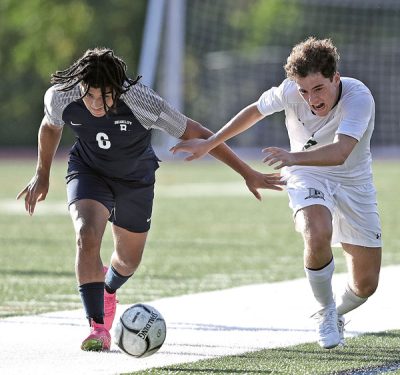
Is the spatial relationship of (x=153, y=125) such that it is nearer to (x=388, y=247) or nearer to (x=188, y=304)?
(x=188, y=304)

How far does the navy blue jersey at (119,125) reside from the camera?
6.57 meters

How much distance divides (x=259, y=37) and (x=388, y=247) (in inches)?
1216

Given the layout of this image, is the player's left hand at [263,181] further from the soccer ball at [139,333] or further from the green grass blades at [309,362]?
the soccer ball at [139,333]

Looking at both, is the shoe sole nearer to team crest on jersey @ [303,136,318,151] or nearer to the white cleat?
the white cleat

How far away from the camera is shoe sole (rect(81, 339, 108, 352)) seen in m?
6.34

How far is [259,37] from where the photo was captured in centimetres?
4281

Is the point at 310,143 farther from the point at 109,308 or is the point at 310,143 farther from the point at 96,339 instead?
the point at 96,339

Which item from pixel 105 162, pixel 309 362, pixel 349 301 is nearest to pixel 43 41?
pixel 105 162

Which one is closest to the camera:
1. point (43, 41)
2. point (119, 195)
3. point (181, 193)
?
point (119, 195)

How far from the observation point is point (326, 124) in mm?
6668

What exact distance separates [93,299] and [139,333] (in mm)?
447

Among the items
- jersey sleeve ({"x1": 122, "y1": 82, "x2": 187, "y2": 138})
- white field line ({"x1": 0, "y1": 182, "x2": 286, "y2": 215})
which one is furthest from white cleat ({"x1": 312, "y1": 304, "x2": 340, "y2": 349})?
white field line ({"x1": 0, "y1": 182, "x2": 286, "y2": 215})

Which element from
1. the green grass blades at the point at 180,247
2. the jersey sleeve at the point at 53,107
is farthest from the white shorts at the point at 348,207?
the green grass blades at the point at 180,247

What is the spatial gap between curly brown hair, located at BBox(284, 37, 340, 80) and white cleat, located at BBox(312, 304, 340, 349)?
1.29 m
